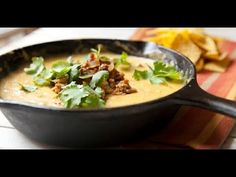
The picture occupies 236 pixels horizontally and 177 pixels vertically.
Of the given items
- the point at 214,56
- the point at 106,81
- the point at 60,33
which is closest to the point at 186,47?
the point at 214,56

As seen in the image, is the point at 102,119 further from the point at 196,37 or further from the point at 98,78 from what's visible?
the point at 196,37

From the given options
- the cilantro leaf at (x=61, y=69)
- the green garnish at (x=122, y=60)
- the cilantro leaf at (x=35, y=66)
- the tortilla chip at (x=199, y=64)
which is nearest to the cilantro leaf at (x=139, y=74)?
the green garnish at (x=122, y=60)

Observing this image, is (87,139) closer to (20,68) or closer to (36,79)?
(36,79)

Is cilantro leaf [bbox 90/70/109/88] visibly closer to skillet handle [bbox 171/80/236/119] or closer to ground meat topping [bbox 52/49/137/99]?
ground meat topping [bbox 52/49/137/99]

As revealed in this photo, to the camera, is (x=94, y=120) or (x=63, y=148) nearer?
(x=94, y=120)

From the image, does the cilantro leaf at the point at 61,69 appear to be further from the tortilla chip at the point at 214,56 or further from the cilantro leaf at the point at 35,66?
the tortilla chip at the point at 214,56

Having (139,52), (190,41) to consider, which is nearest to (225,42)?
(190,41)
